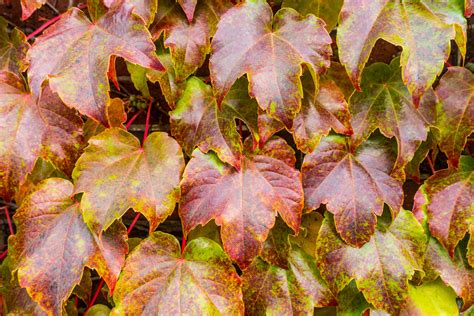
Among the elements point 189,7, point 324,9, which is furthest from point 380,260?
point 189,7

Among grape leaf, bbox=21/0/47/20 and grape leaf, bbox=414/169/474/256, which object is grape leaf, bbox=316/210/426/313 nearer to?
grape leaf, bbox=414/169/474/256

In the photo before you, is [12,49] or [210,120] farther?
[12,49]

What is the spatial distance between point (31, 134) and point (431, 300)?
94cm

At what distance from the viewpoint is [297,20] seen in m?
0.98

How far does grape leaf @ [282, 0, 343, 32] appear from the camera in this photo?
104cm

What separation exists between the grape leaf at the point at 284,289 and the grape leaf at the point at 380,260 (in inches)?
2.2

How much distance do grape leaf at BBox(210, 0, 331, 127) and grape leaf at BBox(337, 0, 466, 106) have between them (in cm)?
5

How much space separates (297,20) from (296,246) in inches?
Answer: 19.8

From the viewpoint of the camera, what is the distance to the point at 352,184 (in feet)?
3.37

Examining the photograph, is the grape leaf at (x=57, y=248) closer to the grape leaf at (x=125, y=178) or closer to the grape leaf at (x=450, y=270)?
the grape leaf at (x=125, y=178)

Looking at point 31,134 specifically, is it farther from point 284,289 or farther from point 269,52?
point 284,289

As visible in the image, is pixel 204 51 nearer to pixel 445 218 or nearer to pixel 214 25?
pixel 214 25

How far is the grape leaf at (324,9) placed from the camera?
1.04 m

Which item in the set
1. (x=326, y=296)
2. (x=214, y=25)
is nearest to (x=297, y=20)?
Answer: (x=214, y=25)
